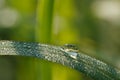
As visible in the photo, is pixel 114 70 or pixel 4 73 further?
pixel 4 73

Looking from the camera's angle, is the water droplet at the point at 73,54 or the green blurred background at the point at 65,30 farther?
the green blurred background at the point at 65,30

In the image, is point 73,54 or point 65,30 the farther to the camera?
point 65,30

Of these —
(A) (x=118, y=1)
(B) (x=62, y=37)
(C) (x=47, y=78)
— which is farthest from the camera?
(A) (x=118, y=1)

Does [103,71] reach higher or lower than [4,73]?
higher

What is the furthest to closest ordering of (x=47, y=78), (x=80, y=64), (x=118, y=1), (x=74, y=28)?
(x=118, y=1) < (x=74, y=28) < (x=47, y=78) < (x=80, y=64)

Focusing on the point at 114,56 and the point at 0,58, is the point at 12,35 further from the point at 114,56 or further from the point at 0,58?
the point at 114,56

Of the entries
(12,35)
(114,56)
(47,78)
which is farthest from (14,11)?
(47,78)

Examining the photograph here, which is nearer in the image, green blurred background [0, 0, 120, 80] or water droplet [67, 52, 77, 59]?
water droplet [67, 52, 77, 59]

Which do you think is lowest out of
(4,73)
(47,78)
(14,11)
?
(4,73)
